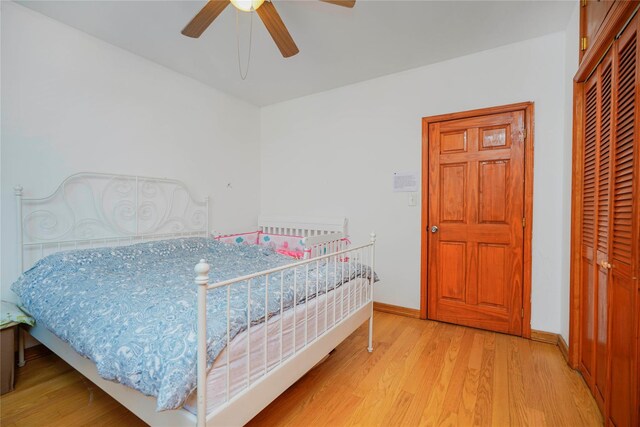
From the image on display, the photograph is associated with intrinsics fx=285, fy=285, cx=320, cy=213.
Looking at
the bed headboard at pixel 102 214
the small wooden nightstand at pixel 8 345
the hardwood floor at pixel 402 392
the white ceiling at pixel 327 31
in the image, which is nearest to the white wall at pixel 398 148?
the white ceiling at pixel 327 31

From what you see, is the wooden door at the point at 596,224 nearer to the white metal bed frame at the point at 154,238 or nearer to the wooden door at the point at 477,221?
the wooden door at the point at 477,221

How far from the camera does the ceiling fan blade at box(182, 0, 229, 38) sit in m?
1.60

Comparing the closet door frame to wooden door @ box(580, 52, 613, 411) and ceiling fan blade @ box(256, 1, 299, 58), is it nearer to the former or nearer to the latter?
wooden door @ box(580, 52, 613, 411)

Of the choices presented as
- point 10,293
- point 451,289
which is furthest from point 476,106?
point 10,293

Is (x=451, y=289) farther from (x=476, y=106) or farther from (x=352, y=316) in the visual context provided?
(x=476, y=106)

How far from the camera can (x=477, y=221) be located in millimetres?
2598

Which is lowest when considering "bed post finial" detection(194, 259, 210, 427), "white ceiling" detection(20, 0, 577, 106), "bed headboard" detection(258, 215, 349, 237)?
"bed post finial" detection(194, 259, 210, 427)

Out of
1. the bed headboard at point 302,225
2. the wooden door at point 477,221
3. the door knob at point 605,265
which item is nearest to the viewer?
the door knob at point 605,265

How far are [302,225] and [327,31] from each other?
202 centimetres

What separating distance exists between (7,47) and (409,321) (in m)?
3.80

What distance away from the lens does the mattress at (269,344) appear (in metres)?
1.06

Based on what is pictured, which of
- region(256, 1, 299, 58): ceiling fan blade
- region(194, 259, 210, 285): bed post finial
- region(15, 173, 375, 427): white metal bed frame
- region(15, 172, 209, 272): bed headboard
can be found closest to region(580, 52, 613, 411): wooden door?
region(15, 173, 375, 427): white metal bed frame

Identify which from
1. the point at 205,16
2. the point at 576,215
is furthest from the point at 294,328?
the point at 576,215

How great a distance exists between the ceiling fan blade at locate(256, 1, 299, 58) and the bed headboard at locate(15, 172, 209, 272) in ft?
5.66
